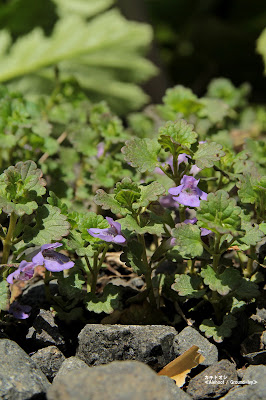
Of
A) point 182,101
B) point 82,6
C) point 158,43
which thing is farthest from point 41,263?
point 158,43

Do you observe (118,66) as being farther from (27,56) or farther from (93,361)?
(93,361)

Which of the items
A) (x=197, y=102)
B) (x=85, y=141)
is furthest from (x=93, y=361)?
(x=197, y=102)

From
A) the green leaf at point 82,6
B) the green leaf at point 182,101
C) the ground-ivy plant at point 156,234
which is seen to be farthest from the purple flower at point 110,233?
the green leaf at point 82,6

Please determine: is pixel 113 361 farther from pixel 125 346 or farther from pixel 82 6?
pixel 82 6

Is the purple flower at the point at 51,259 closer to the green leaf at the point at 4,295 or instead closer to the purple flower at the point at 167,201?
the green leaf at the point at 4,295

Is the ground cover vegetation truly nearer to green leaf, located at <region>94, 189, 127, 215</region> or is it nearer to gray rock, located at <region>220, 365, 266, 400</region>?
green leaf, located at <region>94, 189, 127, 215</region>
